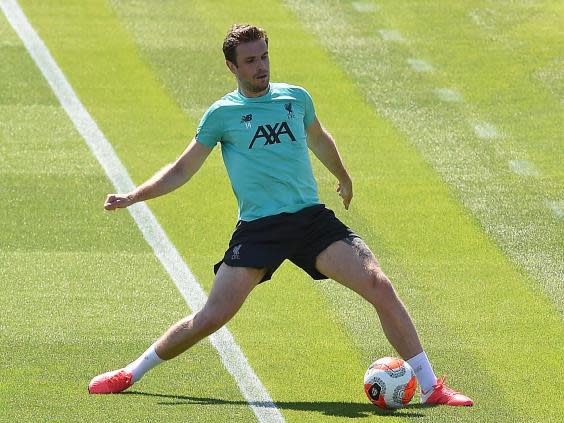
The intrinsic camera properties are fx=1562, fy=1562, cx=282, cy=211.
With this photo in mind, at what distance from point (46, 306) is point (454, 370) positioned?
125 inches

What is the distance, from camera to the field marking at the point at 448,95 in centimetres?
1667

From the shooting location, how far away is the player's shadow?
9.73 m

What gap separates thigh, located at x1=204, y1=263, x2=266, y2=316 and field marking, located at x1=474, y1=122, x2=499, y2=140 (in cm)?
641

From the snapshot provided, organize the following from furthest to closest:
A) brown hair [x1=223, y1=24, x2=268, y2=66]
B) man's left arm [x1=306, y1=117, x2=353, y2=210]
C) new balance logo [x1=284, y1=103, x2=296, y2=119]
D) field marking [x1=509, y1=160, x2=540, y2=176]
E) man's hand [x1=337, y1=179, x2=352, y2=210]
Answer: field marking [x1=509, y1=160, x2=540, y2=176], man's hand [x1=337, y1=179, x2=352, y2=210], man's left arm [x1=306, y1=117, x2=353, y2=210], new balance logo [x1=284, y1=103, x2=296, y2=119], brown hair [x1=223, y1=24, x2=268, y2=66]

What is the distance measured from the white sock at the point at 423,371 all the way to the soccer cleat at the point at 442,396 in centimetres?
3

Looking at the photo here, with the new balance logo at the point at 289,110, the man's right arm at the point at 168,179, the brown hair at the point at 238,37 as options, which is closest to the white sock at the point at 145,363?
the man's right arm at the point at 168,179

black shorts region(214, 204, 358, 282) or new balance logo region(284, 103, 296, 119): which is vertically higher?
new balance logo region(284, 103, 296, 119)

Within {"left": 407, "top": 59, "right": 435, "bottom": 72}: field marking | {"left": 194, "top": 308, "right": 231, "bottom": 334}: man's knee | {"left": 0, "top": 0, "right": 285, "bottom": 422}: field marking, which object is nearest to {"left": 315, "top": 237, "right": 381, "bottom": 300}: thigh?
{"left": 194, "top": 308, "right": 231, "bottom": 334}: man's knee

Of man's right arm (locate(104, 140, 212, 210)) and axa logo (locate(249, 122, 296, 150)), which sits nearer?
man's right arm (locate(104, 140, 212, 210))

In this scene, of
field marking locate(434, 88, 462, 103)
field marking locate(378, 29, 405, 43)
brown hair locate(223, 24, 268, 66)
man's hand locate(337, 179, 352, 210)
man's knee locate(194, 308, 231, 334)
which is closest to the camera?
man's knee locate(194, 308, 231, 334)

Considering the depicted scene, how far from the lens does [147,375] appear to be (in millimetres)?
10477

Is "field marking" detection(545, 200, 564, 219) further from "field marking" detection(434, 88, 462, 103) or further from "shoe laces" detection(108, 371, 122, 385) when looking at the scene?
"shoe laces" detection(108, 371, 122, 385)

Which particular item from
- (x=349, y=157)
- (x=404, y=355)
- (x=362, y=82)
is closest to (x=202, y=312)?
(x=404, y=355)

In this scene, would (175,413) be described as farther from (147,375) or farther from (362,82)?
(362,82)
